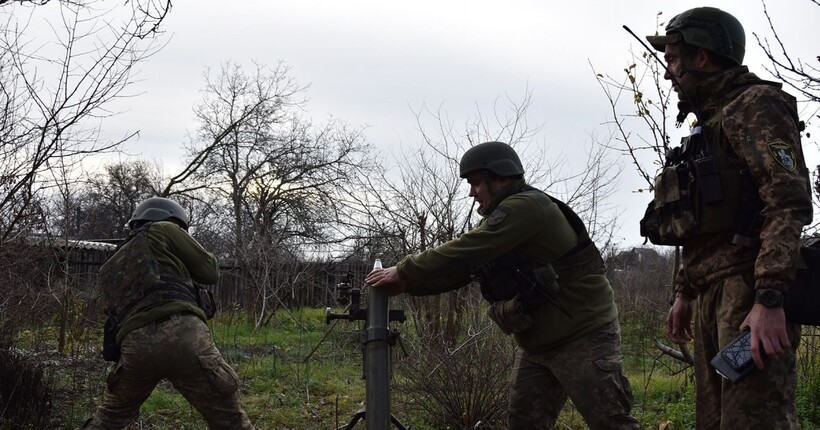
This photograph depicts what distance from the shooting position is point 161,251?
16.4 ft

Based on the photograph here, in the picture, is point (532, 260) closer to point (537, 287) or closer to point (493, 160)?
point (537, 287)

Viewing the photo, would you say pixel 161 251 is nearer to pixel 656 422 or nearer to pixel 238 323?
pixel 656 422

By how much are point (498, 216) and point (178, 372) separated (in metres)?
2.41

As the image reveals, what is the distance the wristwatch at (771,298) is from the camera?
2477 millimetres

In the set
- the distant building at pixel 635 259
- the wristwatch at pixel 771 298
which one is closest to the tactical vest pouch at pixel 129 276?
the wristwatch at pixel 771 298

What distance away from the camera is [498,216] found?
11.5ft

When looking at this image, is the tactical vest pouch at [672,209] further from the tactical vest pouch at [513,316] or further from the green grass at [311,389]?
the green grass at [311,389]

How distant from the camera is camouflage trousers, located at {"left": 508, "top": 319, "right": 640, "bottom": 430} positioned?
3.47m

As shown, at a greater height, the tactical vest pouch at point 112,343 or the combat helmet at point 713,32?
the combat helmet at point 713,32

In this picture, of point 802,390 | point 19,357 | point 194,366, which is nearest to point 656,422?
point 802,390

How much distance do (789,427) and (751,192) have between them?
82cm

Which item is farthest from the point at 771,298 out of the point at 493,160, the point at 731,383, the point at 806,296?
the point at 493,160

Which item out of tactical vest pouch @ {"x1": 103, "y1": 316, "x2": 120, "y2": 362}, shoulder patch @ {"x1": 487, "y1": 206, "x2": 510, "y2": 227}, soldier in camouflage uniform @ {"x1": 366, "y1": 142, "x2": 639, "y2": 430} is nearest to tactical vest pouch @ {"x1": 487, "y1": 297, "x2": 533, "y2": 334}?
soldier in camouflage uniform @ {"x1": 366, "y1": 142, "x2": 639, "y2": 430}

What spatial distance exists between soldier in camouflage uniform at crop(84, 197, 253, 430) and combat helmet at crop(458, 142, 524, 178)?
2.14m
